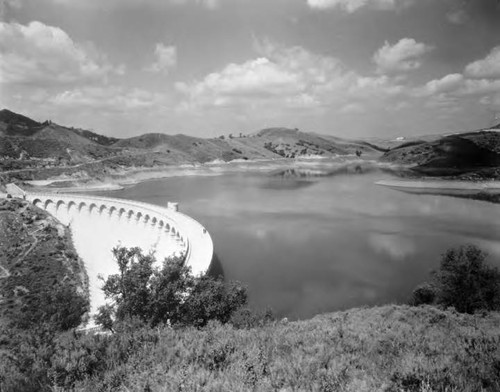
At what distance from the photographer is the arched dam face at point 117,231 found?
146 ft

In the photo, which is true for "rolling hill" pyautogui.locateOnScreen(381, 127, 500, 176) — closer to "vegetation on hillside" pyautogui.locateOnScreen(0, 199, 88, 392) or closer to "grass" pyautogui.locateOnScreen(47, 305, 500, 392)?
"vegetation on hillside" pyautogui.locateOnScreen(0, 199, 88, 392)

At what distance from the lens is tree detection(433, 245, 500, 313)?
30.7m

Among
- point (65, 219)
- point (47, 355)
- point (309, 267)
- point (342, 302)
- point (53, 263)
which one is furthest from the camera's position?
point (65, 219)

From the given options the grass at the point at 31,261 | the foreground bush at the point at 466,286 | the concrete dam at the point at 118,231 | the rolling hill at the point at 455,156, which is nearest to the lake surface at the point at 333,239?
the foreground bush at the point at 466,286

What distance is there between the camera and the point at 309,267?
139ft

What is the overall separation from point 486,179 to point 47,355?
126m

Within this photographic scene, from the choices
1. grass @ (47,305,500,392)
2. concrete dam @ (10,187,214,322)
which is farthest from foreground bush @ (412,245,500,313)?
concrete dam @ (10,187,214,322)

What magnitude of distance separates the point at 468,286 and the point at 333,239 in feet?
79.4

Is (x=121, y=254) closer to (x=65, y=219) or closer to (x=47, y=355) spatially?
(x=47, y=355)

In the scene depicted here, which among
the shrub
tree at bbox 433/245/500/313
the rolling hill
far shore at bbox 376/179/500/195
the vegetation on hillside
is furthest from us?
the rolling hill

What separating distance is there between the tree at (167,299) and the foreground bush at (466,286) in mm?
18165

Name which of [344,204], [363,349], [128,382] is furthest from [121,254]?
[344,204]

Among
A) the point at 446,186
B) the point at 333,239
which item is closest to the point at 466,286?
the point at 333,239

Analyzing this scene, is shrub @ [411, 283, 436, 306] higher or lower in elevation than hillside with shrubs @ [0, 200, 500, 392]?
lower
